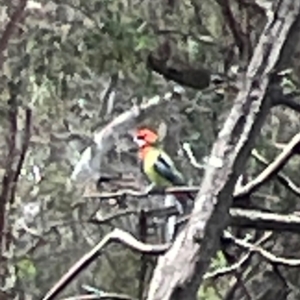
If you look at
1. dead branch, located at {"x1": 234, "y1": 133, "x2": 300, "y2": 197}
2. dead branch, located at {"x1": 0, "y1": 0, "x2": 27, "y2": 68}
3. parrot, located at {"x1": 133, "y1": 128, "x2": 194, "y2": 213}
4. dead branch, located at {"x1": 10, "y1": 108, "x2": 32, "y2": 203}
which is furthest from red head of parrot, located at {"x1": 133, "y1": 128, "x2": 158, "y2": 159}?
dead branch, located at {"x1": 234, "y1": 133, "x2": 300, "y2": 197}

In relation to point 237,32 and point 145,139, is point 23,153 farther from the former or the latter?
point 237,32

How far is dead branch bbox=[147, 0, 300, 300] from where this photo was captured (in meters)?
0.92

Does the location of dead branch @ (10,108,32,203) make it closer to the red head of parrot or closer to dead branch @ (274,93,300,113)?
the red head of parrot

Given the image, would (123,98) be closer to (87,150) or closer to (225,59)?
(87,150)

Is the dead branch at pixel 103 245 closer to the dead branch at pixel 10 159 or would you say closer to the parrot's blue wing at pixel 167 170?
the parrot's blue wing at pixel 167 170

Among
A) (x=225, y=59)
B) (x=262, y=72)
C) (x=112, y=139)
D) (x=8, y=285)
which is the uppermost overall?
(x=225, y=59)

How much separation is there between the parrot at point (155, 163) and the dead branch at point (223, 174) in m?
1.59

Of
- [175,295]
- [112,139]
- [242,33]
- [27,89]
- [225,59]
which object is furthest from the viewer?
[112,139]

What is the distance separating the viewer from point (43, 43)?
2.75 metres

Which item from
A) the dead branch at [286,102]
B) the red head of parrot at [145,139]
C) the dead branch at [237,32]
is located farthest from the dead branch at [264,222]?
the red head of parrot at [145,139]

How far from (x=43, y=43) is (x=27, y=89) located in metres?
0.20

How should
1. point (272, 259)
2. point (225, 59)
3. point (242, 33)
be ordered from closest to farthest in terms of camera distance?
point (272, 259), point (242, 33), point (225, 59)

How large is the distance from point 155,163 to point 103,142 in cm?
52

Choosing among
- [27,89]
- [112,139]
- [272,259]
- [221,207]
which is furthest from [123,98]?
[221,207]
